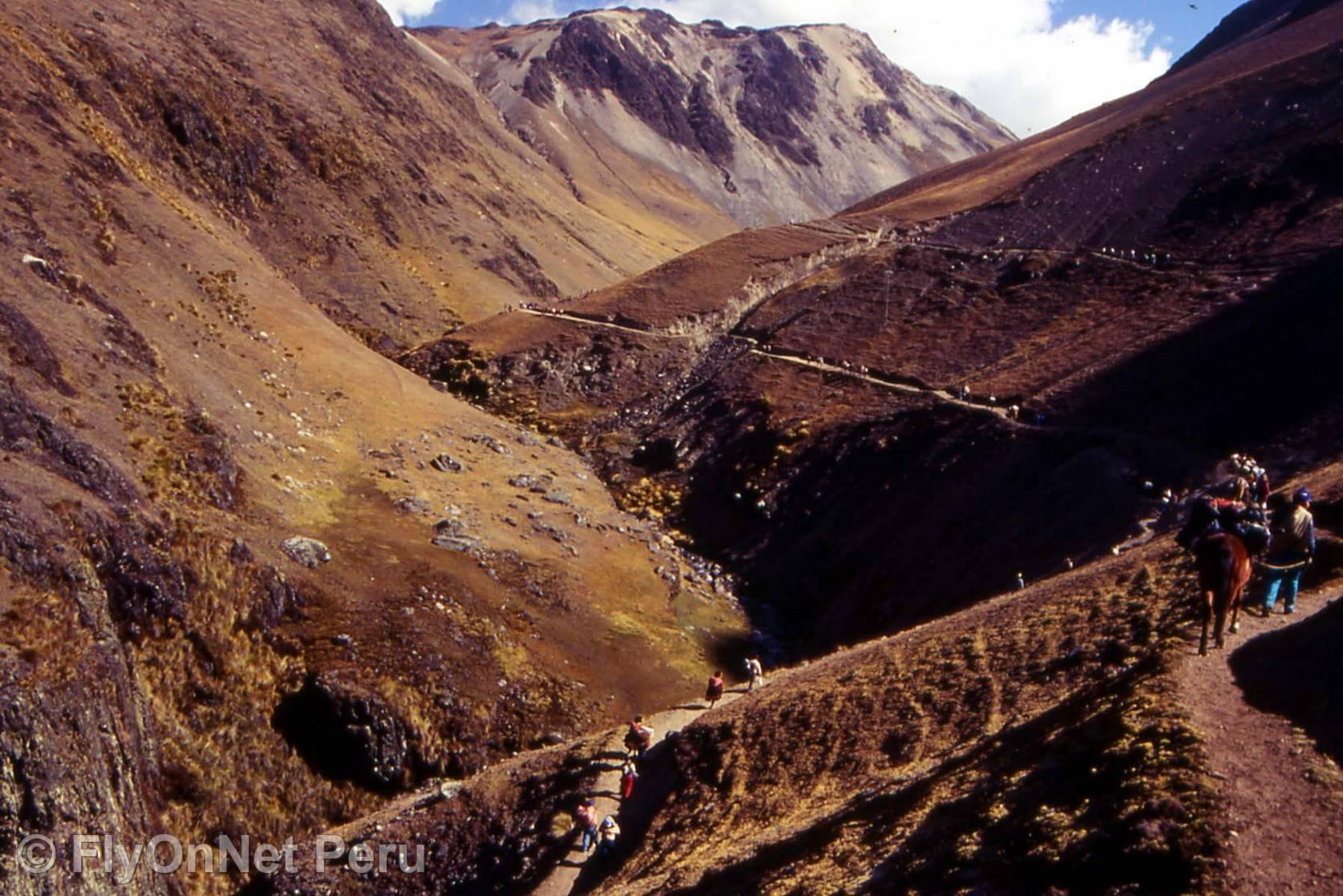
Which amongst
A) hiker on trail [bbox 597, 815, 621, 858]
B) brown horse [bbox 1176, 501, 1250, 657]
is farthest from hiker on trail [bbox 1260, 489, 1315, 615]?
hiker on trail [bbox 597, 815, 621, 858]

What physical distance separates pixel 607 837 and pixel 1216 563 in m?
11.1

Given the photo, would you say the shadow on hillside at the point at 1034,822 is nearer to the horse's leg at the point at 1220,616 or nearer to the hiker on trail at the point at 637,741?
the horse's leg at the point at 1220,616

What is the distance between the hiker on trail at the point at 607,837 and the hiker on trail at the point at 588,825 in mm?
142

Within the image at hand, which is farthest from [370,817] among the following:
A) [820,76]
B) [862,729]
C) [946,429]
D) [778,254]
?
[820,76]

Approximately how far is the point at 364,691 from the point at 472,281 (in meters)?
54.3

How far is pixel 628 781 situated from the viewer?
19203 millimetres

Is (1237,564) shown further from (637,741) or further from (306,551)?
(306,551)

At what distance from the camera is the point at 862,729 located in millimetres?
16688

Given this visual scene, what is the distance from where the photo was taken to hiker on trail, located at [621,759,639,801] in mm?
19109

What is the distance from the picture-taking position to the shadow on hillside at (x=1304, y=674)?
9.69m

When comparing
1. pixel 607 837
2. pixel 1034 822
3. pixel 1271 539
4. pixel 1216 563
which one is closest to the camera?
pixel 1034 822

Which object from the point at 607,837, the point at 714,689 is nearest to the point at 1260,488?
the point at 714,689

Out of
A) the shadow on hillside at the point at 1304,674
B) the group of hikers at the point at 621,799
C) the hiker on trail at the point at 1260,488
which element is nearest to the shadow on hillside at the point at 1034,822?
the shadow on hillside at the point at 1304,674

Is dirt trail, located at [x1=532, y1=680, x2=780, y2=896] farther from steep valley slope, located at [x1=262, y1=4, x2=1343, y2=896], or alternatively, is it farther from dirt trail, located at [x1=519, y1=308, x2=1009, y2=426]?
dirt trail, located at [x1=519, y1=308, x2=1009, y2=426]
